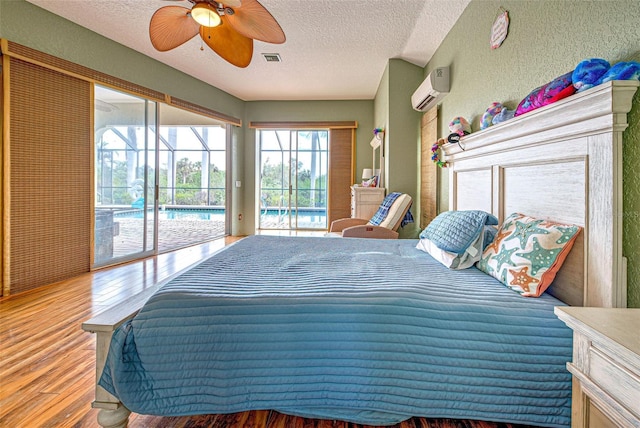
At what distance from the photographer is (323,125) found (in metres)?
5.72

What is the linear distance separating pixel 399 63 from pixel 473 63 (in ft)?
5.44

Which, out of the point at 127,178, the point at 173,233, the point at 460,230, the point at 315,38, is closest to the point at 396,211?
the point at 460,230

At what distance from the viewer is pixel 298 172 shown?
614 centimetres

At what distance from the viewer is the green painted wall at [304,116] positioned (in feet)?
18.7

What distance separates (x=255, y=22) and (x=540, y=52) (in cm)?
168

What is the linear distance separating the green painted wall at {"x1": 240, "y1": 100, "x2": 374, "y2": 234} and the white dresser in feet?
5.06

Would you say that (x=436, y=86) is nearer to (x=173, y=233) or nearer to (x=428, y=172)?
(x=428, y=172)

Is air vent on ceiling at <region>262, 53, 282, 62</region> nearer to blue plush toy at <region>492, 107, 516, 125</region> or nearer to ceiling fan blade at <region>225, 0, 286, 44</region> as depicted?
ceiling fan blade at <region>225, 0, 286, 44</region>

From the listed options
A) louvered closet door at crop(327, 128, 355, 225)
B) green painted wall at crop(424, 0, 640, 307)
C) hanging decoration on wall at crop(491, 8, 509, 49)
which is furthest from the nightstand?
louvered closet door at crop(327, 128, 355, 225)

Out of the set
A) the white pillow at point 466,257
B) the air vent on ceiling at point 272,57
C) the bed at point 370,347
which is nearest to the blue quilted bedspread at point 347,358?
the bed at point 370,347

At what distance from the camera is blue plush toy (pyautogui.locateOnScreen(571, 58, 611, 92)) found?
44.0 inches

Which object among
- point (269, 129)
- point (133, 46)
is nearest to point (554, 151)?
point (133, 46)

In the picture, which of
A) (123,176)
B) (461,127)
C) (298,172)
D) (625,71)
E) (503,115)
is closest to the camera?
(625,71)

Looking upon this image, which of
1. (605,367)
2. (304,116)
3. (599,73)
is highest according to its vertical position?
(304,116)
